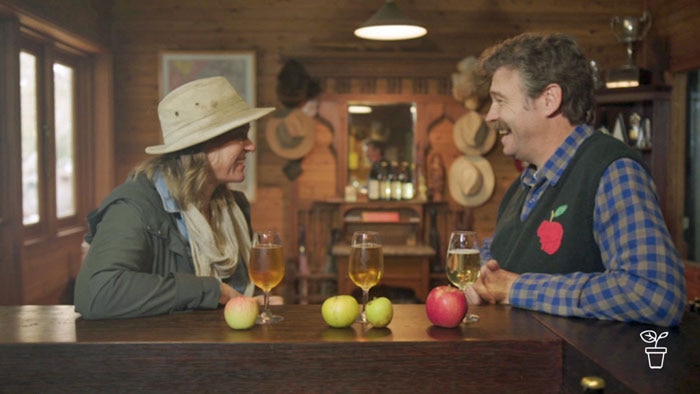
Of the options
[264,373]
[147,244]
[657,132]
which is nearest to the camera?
[264,373]

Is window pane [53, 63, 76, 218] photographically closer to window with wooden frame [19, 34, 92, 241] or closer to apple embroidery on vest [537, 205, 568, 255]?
window with wooden frame [19, 34, 92, 241]

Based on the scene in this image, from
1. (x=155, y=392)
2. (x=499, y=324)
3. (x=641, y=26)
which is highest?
(x=641, y=26)

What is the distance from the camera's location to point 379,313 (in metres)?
1.53

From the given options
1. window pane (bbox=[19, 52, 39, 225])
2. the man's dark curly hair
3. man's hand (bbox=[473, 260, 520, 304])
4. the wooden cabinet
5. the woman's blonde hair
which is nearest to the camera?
man's hand (bbox=[473, 260, 520, 304])

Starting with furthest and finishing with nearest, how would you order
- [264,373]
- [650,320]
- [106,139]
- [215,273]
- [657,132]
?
[106,139] < [657,132] < [215,273] < [650,320] < [264,373]

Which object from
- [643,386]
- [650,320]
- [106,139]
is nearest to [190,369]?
[643,386]

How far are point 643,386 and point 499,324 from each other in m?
0.46

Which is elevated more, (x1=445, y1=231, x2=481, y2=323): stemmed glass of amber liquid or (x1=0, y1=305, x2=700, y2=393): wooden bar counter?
(x1=445, y1=231, x2=481, y2=323): stemmed glass of amber liquid

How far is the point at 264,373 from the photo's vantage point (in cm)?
142

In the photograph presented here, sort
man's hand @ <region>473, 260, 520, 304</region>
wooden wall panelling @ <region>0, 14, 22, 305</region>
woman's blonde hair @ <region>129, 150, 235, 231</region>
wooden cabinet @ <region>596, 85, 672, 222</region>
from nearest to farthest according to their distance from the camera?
man's hand @ <region>473, 260, 520, 304</region> → woman's blonde hair @ <region>129, 150, 235, 231</region> → wooden wall panelling @ <region>0, 14, 22, 305</region> → wooden cabinet @ <region>596, 85, 672, 222</region>

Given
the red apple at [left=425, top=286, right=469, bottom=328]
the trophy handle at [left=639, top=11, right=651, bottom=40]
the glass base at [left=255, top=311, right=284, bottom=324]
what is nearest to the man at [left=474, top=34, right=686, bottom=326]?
the red apple at [left=425, top=286, right=469, bottom=328]

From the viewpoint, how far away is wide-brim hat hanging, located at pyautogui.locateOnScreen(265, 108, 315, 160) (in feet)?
18.4

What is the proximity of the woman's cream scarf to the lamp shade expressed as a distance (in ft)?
7.12

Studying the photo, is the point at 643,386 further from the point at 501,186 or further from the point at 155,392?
the point at 501,186
